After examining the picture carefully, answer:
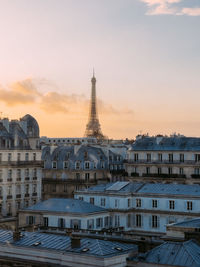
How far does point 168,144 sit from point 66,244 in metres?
61.0

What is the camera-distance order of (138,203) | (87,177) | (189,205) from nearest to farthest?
(189,205) < (138,203) < (87,177)

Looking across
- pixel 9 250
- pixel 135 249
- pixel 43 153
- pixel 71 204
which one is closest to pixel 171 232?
pixel 135 249

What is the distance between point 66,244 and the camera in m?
47.2

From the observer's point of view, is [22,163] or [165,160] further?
[165,160]

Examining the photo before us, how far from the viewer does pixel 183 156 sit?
339 ft

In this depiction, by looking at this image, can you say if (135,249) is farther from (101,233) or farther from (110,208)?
(110,208)

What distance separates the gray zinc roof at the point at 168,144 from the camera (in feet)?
341

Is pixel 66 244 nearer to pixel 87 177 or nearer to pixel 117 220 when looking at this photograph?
pixel 117 220

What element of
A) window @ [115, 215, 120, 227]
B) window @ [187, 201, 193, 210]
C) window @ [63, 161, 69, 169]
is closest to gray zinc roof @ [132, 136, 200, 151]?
window @ [63, 161, 69, 169]

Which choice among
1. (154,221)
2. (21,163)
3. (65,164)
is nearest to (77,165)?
(65,164)

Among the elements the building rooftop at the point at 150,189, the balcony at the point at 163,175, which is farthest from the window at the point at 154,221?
the balcony at the point at 163,175

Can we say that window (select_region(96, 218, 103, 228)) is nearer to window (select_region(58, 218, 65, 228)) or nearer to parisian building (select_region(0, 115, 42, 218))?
window (select_region(58, 218, 65, 228))

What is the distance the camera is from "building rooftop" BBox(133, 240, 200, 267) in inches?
1682

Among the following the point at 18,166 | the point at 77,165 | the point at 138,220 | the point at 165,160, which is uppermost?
the point at 165,160
